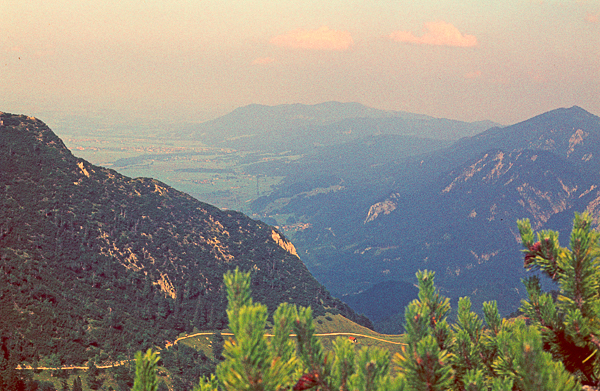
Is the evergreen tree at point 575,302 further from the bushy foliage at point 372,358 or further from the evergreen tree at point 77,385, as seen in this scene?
the evergreen tree at point 77,385

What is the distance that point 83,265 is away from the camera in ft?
461

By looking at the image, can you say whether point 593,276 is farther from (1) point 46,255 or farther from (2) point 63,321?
(1) point 46,255

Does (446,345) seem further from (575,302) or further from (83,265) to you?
(83,265)

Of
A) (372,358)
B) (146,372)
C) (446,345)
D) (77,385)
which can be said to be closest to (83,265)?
(77,385)

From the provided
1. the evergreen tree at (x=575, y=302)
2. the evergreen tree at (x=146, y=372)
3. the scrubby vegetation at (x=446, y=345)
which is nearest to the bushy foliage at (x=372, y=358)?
the scrubby vegetation at (x=446, y=345)

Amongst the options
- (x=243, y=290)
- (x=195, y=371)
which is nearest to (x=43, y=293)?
(x=195, y=371)

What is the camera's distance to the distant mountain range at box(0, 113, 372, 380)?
349 ft

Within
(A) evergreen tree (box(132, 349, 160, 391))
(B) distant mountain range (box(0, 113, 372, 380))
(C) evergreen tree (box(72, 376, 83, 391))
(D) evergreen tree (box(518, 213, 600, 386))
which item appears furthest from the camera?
(B) distant mountain range (box(0, 113, 372, 380))

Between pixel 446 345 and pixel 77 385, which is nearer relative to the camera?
pixel 446 345

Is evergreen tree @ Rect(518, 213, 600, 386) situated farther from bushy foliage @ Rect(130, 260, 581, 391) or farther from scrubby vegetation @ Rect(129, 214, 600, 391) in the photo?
bushy foliage @ Rect(130, 260, 581, 391)

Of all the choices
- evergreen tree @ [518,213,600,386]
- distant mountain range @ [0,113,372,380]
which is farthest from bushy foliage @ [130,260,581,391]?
distant mountain range @ [0,113,372,380]

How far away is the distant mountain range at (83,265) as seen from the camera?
349 ft

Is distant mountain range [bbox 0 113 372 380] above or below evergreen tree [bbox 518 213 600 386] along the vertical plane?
below

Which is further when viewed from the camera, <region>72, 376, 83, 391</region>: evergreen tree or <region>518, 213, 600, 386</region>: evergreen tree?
<region>72, 376, 83, 391</region>: evergreen tree
